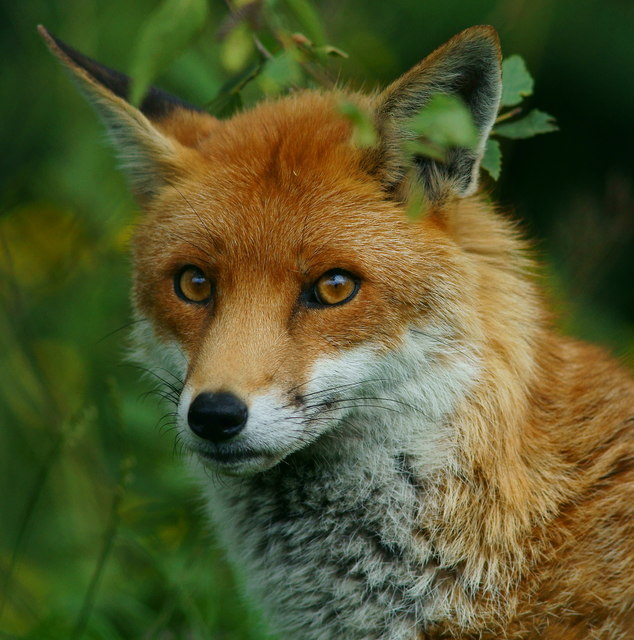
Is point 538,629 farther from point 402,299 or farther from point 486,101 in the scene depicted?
point 486,101

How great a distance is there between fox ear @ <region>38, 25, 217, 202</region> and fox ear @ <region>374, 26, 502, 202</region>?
1235mm

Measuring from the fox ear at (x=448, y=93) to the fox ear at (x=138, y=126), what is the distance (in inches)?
48.6

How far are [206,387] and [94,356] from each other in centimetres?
462

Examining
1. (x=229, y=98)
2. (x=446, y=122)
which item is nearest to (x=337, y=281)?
(x=446, y=122)

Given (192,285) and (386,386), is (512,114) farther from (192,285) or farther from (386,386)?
(192,285)

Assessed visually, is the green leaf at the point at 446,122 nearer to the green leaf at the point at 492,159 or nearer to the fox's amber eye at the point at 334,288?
the fox's amber eye at the point at 334,288

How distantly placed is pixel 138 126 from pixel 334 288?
164cm

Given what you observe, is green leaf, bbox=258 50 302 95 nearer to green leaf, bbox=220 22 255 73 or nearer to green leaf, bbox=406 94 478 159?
green leaf, bbox=220 22 255 73

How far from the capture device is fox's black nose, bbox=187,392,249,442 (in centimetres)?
398

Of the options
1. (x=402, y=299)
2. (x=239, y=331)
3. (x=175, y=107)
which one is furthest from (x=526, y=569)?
(x=175, y=107)

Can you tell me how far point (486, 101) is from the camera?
4.44 meters

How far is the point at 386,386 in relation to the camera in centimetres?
463

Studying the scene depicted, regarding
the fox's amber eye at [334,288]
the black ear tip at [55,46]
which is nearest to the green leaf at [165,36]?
the fox's amber eye at [334,288]

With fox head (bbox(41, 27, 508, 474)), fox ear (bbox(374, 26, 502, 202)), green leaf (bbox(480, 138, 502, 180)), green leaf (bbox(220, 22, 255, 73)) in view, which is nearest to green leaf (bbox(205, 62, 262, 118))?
fox head (bbox(41, 27, 508, 474))
